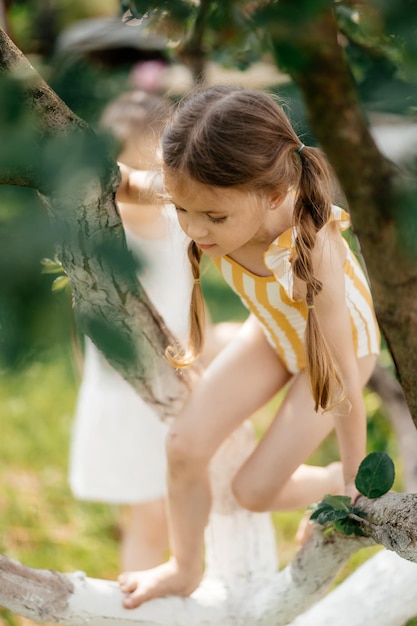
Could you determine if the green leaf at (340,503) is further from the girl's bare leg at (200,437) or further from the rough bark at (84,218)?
the rough bark at (84,218)

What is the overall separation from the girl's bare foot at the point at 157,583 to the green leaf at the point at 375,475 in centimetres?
50

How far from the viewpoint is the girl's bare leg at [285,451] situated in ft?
4.83

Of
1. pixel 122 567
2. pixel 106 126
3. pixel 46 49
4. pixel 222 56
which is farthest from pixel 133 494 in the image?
pixel 106 126

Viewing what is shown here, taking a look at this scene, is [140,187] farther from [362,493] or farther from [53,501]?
[53,501]

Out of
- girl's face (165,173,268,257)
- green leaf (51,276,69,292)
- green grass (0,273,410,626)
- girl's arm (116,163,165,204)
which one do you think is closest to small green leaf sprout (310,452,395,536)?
girl's face (165,173,268,257)

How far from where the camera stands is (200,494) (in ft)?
4.96

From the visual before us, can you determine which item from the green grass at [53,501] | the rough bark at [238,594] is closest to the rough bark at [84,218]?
the rough bark at [238,594]

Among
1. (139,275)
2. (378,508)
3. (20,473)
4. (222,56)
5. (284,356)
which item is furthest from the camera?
(20,473)

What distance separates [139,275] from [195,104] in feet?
2.66

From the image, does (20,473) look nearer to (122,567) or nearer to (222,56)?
→ (122,567)

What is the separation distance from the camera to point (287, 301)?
4.57 ft

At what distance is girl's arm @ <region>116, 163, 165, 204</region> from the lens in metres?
1.34

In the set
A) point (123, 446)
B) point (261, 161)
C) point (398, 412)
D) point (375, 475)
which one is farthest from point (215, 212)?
point (123, 446)

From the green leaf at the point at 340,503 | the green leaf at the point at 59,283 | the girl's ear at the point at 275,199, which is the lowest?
the green leaf at the point at 340,503
